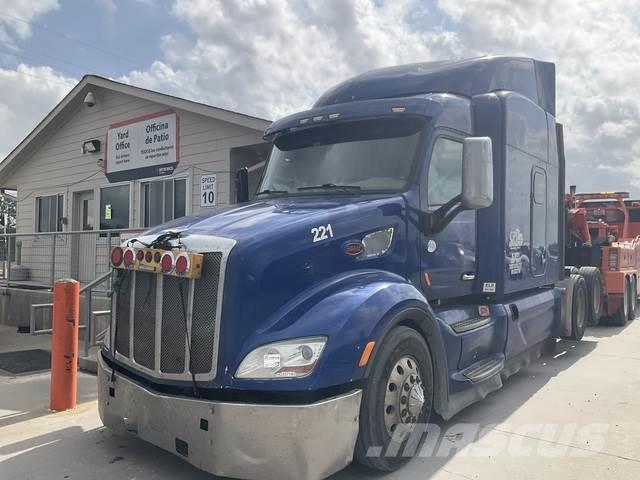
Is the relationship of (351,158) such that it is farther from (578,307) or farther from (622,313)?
(622,313)

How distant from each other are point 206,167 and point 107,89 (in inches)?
166

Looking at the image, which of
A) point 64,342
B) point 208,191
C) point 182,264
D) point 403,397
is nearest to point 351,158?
point 182,264

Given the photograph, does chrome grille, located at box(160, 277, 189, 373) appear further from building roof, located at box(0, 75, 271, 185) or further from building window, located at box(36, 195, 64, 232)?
building window, located at box(36, 195, 64, 232)

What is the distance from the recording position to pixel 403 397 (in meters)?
3.83

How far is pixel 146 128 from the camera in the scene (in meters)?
12.4

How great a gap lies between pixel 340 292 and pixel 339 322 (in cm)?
29

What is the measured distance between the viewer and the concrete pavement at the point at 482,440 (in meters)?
3.88

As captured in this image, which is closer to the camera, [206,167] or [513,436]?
[513,436]

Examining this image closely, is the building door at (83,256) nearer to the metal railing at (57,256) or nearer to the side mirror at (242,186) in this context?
the metal railing at (57,256)

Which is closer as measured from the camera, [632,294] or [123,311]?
[123,311]

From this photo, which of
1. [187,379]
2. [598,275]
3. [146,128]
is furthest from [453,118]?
[146,128]

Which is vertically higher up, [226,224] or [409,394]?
[226,224]

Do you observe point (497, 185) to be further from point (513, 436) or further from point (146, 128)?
point (146, 128)

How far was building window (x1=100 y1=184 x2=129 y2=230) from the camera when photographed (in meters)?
13.0
